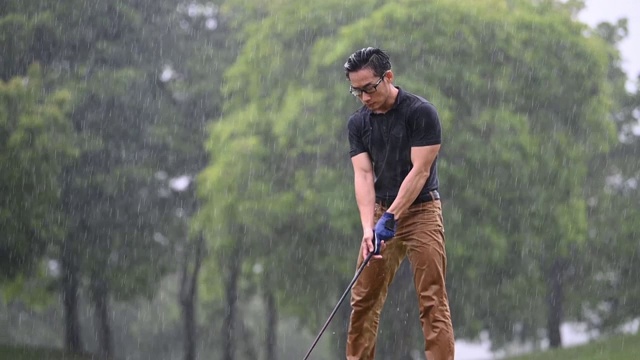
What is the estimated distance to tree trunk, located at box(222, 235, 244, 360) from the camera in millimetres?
25547

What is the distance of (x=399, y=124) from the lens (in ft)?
19.7

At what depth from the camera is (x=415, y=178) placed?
589 centimetres

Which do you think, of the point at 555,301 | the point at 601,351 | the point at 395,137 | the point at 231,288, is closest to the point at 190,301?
the point at 231,288

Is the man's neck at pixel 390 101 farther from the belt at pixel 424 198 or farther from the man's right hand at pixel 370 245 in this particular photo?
the man's right hand at pixel 370 245

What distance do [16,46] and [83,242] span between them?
17.8 feet

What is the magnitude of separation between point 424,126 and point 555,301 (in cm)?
2551

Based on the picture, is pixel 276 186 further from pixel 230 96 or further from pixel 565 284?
pixel 565 284

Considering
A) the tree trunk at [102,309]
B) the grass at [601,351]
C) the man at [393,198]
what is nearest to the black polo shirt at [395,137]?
the man at [393,198]

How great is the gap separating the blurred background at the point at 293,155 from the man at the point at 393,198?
598 inches

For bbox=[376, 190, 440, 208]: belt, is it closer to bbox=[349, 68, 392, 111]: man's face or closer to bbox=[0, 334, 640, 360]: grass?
Result: bbox=[349, 68, 392, 111]: man's face

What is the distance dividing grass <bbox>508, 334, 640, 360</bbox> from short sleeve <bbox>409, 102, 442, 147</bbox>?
45.9ft

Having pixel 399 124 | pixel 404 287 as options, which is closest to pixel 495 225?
pixel 404 287

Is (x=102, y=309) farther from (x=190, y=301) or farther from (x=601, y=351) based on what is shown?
(x=601, y=351)

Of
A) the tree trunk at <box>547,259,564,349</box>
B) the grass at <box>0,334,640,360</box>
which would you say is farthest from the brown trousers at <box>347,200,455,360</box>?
the tree trunk at <box>547,259,564,349</box>
